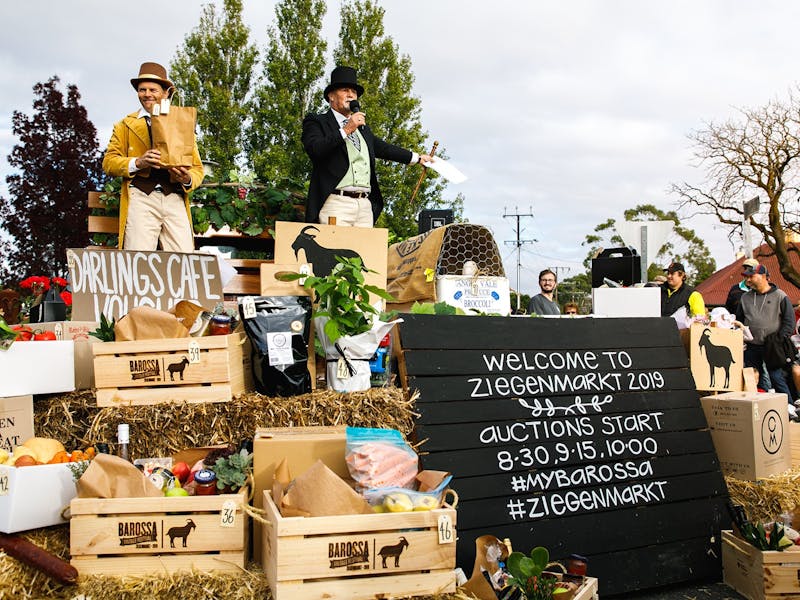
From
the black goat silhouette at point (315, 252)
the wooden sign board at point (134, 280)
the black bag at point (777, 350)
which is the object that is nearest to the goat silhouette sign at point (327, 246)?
the black goat silhouette at point (315, 252)

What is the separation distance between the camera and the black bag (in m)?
8.46

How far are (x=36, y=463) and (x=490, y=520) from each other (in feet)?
6.94

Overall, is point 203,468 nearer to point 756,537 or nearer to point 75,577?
point 75,577

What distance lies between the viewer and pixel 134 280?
14.1ft

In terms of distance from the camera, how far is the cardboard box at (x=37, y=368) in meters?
3.25

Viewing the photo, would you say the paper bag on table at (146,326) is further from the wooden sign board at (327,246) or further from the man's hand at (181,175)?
the man's hand at (181,175)

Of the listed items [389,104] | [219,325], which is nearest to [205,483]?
[219,325]

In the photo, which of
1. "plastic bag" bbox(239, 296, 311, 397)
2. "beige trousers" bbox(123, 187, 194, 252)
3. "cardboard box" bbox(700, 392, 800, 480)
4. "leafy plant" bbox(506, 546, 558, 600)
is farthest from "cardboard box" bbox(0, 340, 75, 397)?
"cardboard box" bbox(700, 392, 800, 480)

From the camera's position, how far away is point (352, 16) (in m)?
18.2

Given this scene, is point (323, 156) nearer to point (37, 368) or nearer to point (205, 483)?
point (37, 368)

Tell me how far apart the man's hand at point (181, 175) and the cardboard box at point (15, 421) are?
1839 millimetres

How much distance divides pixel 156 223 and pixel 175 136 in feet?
2.33

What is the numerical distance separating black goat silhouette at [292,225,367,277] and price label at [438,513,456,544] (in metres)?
2.25

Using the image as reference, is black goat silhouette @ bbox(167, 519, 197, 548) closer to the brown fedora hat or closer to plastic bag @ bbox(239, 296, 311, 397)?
plastic bag @ bbox(239, 296, 311, 397)
